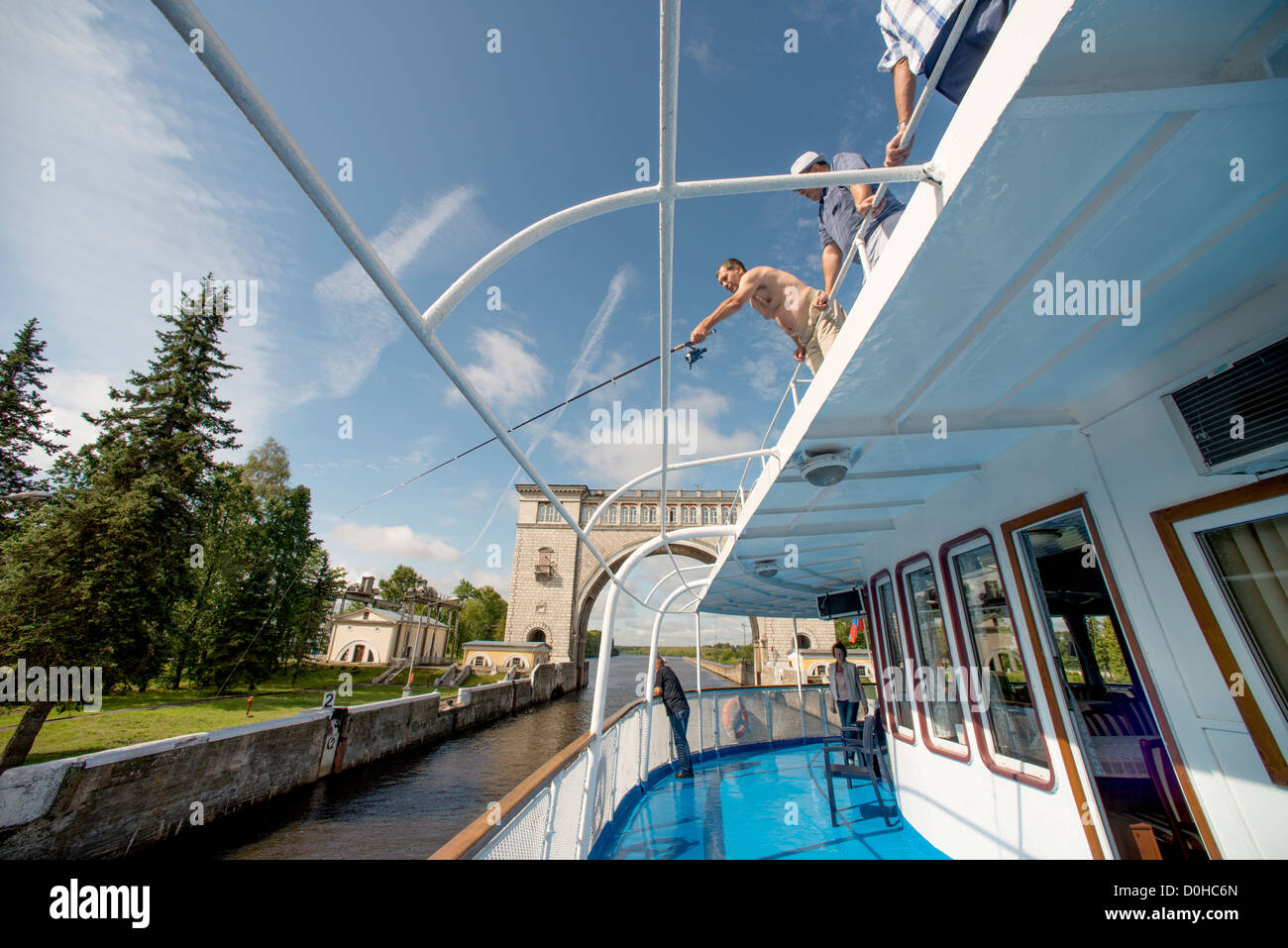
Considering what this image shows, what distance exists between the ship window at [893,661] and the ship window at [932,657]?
301mm

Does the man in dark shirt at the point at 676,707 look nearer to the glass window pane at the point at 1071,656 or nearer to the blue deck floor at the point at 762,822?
the blue deck floor at the point at 762,822

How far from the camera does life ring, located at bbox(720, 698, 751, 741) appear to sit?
813cm

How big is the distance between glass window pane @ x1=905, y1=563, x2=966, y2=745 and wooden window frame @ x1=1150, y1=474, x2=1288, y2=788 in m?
2.07

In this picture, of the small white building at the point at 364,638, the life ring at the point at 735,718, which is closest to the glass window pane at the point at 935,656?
the life ring at the point at 735,718

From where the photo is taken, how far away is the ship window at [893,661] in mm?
4734

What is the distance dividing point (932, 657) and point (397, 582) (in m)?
54.4

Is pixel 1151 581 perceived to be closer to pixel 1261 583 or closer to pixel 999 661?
pixel 1261 583

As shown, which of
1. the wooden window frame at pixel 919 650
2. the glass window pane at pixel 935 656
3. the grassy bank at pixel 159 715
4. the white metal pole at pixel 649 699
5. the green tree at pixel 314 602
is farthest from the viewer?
the green tree at pixel 314 602

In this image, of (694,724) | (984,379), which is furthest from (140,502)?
(984,379)

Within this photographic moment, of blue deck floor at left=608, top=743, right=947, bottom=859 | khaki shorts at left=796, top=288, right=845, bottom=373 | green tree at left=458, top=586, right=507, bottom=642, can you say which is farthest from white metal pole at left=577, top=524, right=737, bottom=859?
green tree at left=458, top=586, right=507, bottom=642

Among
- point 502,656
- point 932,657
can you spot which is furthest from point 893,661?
point 502,656

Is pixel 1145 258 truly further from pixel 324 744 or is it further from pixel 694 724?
pixel 324 744

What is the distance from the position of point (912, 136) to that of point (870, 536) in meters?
4.29

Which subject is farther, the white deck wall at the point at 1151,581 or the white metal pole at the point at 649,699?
the white metal pole at the point at 649,699
